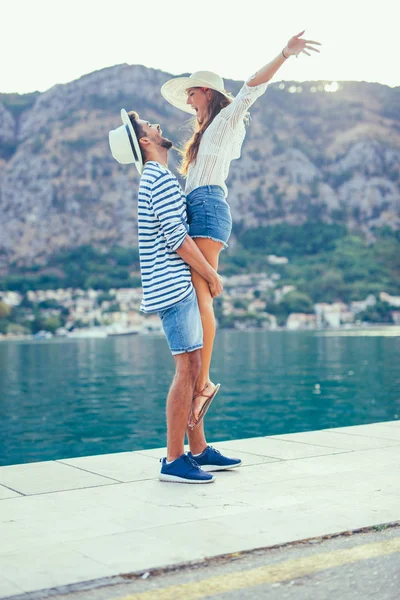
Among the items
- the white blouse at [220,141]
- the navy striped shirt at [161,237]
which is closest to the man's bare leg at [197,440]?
the navy striped shirt at [161,237]

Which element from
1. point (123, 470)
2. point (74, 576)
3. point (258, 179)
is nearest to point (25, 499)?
point (123, 470)

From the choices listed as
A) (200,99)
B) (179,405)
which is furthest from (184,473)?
(200,99)

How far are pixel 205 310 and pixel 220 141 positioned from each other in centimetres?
87

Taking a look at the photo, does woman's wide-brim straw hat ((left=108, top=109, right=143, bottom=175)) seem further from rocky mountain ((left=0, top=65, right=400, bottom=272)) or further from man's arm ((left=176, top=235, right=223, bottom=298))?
rocky mountain ((left=0, top=65, right=400, bottom=272))

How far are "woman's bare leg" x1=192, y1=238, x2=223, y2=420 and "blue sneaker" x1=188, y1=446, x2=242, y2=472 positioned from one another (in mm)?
231

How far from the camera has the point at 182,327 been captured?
4.46 m

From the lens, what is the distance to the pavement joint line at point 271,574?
2668 millimetres

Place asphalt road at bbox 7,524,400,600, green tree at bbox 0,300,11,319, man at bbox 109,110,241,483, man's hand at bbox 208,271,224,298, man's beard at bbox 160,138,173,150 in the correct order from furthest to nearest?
green tree at bbox 0,300,11,319
man's beard at bbox 160,138,173,150
man's hand at bbox 208,271,224,298
man at bbox 109,110,241,483
asphalt road at bbox 7,524,400,600

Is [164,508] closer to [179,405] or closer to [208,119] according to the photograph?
[179,405]

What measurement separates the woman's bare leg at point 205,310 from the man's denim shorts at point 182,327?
0.41 ft

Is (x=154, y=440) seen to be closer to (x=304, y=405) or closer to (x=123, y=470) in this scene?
(x=304, y=405)

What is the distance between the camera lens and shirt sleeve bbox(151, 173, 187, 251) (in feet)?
14.5

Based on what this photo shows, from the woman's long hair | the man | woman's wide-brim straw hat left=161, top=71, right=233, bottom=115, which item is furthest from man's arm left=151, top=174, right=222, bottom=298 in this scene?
woman's wide-brim straw hat left=161, top=71, right=233, bottom=115

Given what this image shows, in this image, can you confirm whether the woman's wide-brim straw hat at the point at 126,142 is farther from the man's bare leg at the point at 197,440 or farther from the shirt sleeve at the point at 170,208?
the man's bare leg at the point at 197,440
